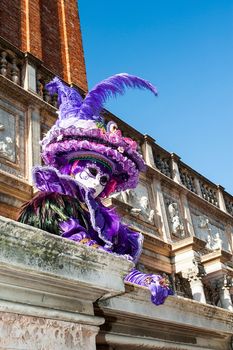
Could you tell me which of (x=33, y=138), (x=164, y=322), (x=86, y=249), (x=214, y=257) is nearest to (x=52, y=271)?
(x=86, y=249)

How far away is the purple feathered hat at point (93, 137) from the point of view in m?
4.45

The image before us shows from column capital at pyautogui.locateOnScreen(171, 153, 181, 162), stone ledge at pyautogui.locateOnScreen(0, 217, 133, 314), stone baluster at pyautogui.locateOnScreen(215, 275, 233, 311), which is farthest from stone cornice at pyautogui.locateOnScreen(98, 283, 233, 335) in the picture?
column capital at pyautogui.locateOnScreen(171, 153, 181, 162)

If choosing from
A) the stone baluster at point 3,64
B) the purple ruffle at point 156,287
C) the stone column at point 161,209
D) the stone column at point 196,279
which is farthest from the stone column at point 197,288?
the purple ruffle at point 156,287

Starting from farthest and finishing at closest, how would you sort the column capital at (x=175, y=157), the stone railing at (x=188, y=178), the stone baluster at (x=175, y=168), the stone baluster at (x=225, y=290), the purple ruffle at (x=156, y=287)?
the stone railing at (x=188, y=178)
the column capital at (x=175, y=157)
the stone baluster at (x=175, y=168)
the stone baluster at (x=225, y=290)
the purple ruffle at (x=156, y=287)

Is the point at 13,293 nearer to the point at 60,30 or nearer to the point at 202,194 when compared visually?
the point at 202,194

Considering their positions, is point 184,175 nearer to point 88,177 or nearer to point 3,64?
point 3,64

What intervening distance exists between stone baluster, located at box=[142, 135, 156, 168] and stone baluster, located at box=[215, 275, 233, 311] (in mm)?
3312

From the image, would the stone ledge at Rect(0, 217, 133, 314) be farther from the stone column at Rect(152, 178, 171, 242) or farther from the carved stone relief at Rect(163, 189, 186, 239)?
the carved stone relief at Rect(163, 189, 186, 239)

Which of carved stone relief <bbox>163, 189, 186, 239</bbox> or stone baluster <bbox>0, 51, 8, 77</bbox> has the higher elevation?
stone baluster <bbox>0, 51, 8, 77</bbox>

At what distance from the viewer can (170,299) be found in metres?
3.26

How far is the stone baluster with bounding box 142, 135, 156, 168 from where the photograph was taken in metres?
11.6

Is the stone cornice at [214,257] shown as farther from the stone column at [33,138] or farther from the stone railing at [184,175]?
the stone column at [33,138]

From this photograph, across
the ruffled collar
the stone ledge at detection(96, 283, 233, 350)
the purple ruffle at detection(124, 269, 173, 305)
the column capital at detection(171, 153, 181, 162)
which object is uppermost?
the column capital at detection(171, 153, 181, 162)

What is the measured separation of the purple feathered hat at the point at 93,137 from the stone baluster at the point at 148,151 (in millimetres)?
6536
